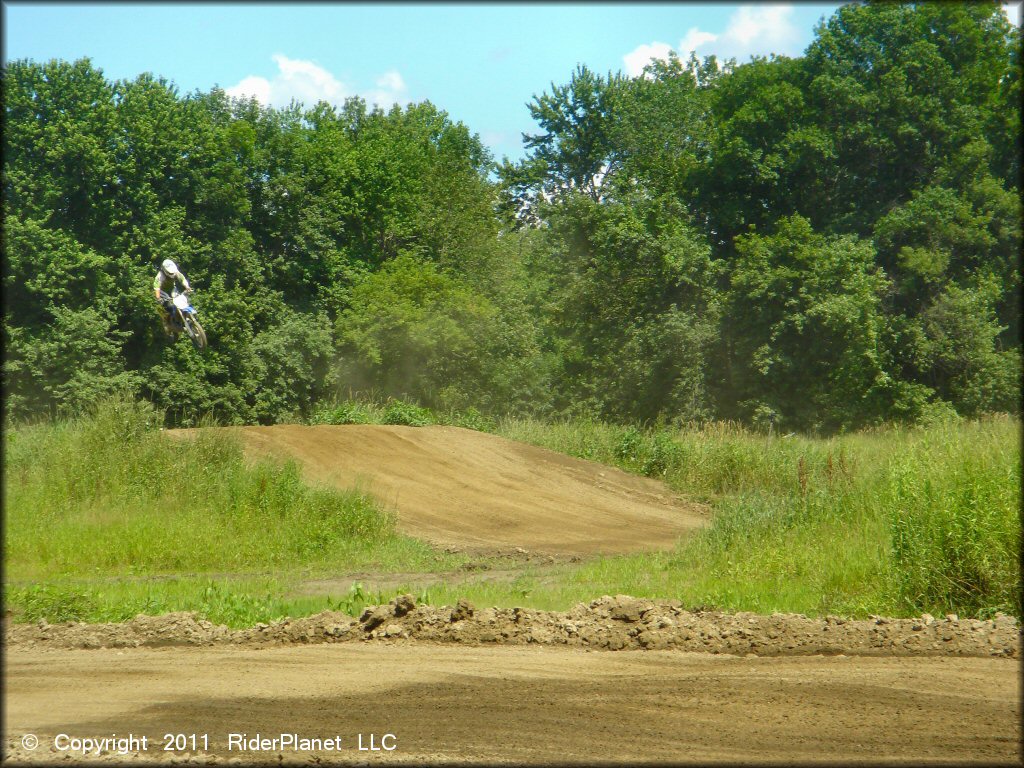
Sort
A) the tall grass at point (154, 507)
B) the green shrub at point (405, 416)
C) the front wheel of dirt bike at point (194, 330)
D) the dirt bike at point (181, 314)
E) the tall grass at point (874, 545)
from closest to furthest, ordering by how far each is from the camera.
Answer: the tall grass at point (874, 545)
the tall grass at point (154, 507)
the dirt bike at point (181, 314)
the front wheel of dirt bike at point (194, 330)
the green shrub at point (405, 416)

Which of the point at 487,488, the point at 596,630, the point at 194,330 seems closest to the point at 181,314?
the point at 194,330

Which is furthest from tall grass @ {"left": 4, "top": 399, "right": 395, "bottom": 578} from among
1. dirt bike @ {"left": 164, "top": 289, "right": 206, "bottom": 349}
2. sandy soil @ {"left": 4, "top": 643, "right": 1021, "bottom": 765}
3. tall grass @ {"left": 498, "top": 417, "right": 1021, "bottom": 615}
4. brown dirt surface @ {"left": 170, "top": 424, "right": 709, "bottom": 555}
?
sandy soil @ {"left": 4, "top": 643, "right": 1021, "bottom": 765}

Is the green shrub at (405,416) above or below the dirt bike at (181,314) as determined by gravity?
below

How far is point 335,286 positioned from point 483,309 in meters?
7.46

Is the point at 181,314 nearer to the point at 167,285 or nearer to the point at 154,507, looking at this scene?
the point at 167,285

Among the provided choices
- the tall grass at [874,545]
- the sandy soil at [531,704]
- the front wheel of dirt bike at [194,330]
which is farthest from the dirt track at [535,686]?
the front wheel of dirt bike at [194,330]

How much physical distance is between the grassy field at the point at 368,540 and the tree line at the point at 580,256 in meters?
18.4

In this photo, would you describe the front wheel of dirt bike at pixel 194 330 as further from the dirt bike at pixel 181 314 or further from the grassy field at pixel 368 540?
the grassy field at pixel 368 540

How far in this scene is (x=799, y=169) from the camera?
45.2m

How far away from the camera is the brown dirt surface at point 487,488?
1933 centimetres

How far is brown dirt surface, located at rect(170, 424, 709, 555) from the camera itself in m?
19.3

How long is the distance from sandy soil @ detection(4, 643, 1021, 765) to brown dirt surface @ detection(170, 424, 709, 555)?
27.8 feet

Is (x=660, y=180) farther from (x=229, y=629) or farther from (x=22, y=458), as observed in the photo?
(x=229, y=629)

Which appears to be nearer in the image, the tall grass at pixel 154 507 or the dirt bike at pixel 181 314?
the tall grass at pixel 154 507
